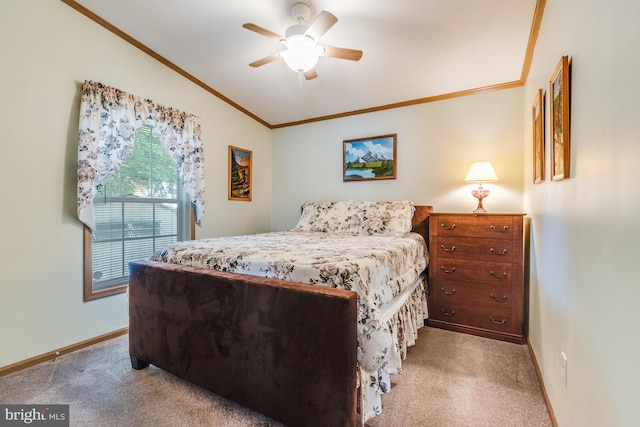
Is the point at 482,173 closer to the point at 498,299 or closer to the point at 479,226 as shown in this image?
the point at 479,226

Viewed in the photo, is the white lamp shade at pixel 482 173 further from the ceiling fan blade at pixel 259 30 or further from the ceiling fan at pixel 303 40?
the ceiling fan blade at pixel 259 30

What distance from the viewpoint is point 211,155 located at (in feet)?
11.1

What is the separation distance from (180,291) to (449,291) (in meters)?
2.18

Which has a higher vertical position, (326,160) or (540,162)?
(326,160)

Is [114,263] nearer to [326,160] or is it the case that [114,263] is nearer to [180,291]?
[180,291]

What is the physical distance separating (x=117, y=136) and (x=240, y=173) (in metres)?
1.51

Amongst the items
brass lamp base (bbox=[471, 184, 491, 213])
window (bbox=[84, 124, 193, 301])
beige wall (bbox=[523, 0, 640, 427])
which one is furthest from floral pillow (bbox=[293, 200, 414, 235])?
beige wall (bbox=[523, 0, 640, 427])

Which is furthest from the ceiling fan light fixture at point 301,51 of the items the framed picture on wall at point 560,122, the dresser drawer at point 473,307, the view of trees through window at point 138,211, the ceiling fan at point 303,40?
the dresser drawer at point 473,307

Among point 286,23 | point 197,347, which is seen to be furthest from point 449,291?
point 286,23

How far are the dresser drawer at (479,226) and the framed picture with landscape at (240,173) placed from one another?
2368mm

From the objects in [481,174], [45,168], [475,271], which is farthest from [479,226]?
[45,168]

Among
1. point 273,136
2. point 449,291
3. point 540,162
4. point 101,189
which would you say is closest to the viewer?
point 540,162

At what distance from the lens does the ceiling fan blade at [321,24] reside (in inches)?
68.1

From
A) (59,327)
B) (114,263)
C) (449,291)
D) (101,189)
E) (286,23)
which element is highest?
(286,23)
